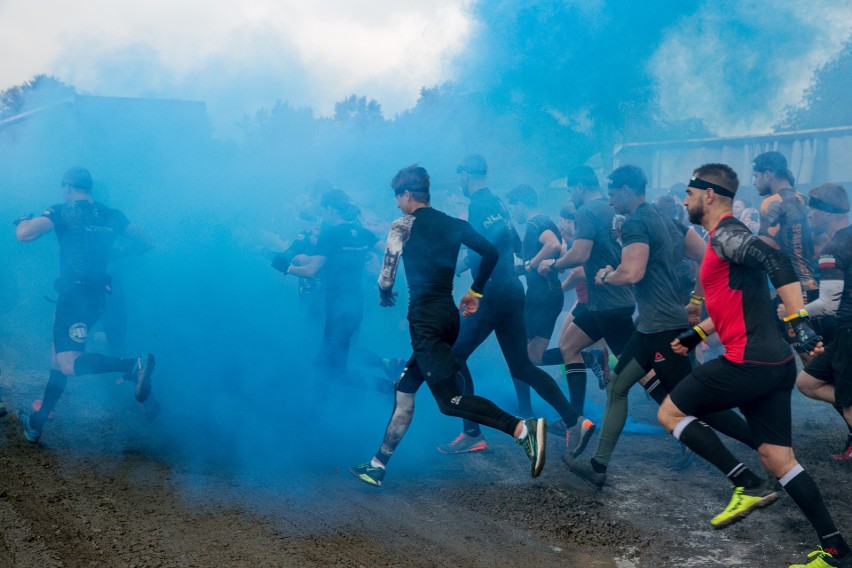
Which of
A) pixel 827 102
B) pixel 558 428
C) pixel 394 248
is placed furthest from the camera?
pixel 827 102

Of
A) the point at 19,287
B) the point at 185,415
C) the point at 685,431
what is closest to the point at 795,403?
the point at 685,431

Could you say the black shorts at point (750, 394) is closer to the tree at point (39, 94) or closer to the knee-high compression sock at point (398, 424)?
the knee-high compression sock at point (398, 424)

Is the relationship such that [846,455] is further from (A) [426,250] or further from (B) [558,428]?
(A) [426,250]

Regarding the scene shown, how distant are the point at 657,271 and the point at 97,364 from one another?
13.7 feet

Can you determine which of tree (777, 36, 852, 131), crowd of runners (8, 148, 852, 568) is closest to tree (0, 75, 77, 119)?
crowd of runners (8, 148, 852, 568)

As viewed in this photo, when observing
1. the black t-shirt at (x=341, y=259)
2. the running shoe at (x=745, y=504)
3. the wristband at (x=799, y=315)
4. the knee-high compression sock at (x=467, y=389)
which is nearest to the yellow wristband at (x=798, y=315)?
the wristband at (x=799, y=315)

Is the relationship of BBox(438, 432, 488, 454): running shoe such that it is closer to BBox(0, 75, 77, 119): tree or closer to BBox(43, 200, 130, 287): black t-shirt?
BBox(43, 200, 130, 287): black t-shirt

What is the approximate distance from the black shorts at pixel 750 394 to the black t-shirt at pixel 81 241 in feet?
14.7

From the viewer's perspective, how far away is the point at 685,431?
367cm

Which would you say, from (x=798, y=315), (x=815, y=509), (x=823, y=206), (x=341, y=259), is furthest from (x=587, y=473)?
(x=341, y=259)

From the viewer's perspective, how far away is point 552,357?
6.36 metres

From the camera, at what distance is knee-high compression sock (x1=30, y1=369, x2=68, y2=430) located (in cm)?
517

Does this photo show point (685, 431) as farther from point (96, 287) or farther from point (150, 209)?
point (150, 209)

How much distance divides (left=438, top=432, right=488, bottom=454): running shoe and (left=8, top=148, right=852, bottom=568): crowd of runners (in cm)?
1
